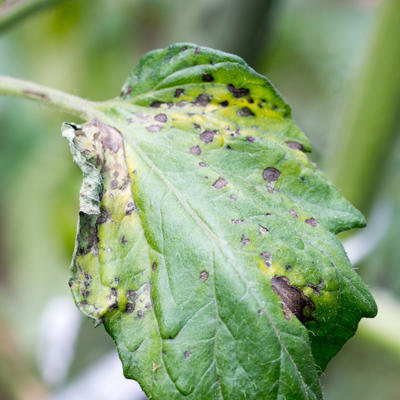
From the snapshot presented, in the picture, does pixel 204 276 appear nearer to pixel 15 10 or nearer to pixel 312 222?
pixel 312 222

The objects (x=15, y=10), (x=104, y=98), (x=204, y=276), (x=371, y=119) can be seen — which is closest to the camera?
(x=204, y=276)

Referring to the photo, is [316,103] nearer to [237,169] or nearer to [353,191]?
[353,191]

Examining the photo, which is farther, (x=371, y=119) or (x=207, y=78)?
(x=371, y=119)

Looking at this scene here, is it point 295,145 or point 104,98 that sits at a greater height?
point 295,145

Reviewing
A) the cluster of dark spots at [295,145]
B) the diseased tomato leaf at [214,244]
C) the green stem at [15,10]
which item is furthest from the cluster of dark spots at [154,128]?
the green stem at [15,10]

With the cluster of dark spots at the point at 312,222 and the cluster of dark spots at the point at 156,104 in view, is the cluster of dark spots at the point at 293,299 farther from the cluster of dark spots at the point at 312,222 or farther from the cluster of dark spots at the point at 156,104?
the cluster of dark spots at the point at 156,104

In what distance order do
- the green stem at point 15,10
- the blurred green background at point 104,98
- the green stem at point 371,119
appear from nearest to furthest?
the green stem at point 15,10 < the green stem at point 371,119 < the blurred green background at point 104,98

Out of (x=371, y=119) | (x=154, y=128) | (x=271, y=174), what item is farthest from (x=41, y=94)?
(x=371, y=119)
